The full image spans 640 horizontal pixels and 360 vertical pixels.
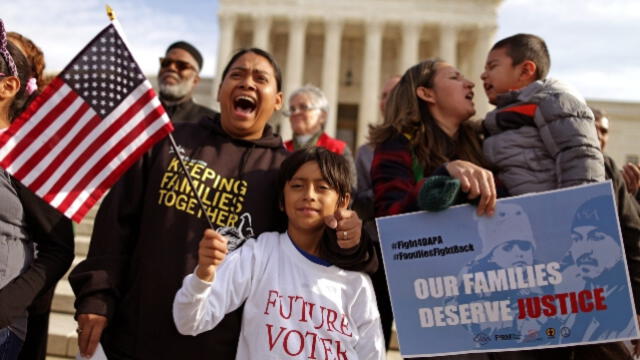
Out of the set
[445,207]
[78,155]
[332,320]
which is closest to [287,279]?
[332,320]

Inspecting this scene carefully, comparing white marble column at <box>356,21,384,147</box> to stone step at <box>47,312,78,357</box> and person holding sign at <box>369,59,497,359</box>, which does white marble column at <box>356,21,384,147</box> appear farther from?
person holding sign at <box>369,59,497,359</box>

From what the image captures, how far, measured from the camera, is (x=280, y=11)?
36.7m

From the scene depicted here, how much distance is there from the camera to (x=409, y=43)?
1435 inches

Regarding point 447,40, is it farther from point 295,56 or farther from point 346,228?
point 346,228

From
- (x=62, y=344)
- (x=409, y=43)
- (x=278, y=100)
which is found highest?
(x=409, y=43)

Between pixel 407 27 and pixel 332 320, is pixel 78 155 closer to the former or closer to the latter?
pixel 332 320

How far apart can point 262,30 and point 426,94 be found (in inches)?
1389

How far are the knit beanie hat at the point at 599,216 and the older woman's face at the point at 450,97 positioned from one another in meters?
→ 1.11

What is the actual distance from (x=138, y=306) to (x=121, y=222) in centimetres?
45

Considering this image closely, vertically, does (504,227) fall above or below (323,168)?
below

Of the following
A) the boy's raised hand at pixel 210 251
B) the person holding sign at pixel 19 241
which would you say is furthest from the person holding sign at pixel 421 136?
the person holding sign at pixel 19 241

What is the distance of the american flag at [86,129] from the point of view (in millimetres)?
2197

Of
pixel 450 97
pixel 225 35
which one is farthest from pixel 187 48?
pixel 225 35

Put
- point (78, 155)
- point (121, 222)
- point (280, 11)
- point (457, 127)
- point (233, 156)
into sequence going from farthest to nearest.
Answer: point (280, 11)
point (457, 127)
point (233, 156)
point (121, 222)
point (78, 155)
